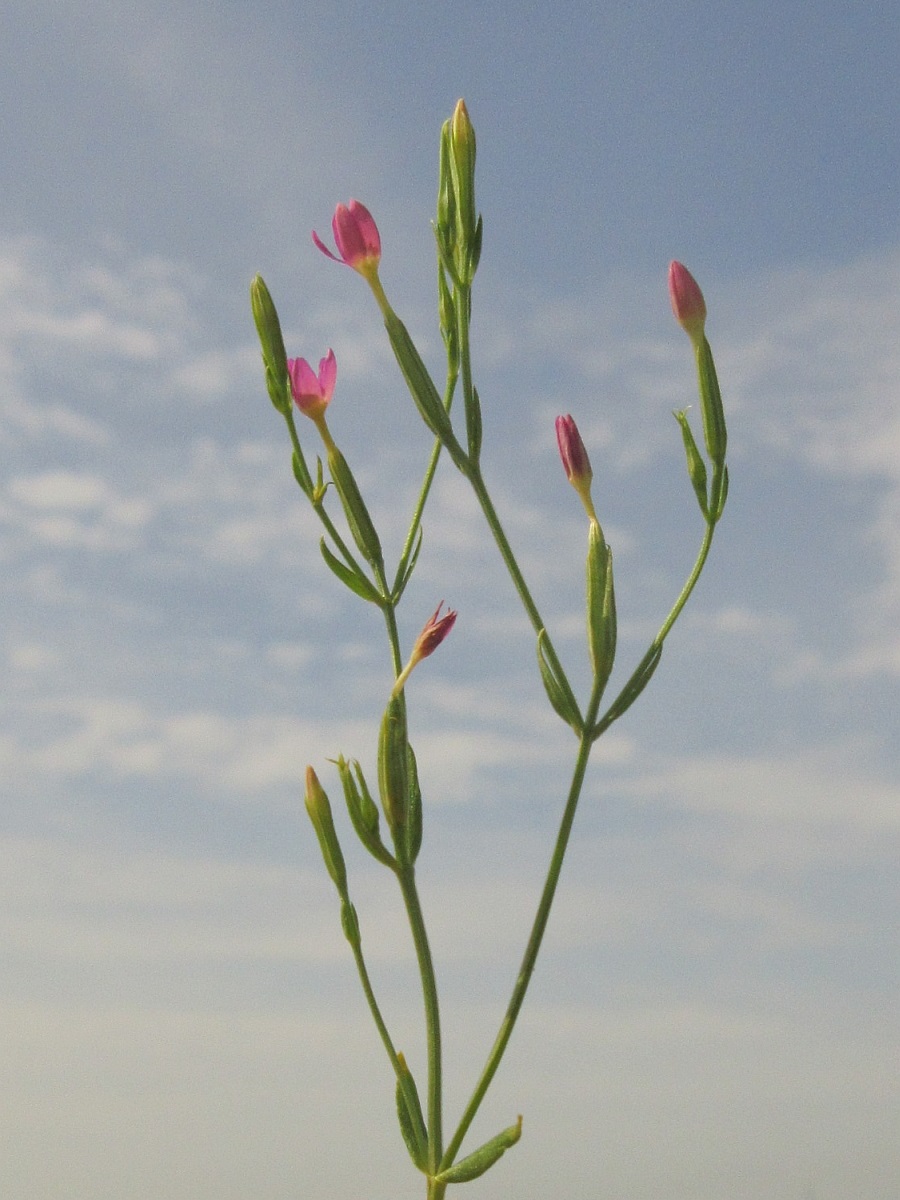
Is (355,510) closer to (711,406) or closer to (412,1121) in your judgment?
(711,406)

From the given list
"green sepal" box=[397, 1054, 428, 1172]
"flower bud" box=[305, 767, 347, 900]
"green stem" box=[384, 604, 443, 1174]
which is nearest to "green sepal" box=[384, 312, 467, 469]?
"flower bud" box=[305, 767, 347, 900]

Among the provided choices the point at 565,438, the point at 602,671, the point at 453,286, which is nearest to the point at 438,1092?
the point at 602,671

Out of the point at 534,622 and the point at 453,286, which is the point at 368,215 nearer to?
the point at 453,286

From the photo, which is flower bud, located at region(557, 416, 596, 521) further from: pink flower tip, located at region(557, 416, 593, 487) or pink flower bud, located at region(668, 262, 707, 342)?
pink flower bud, located at region(668, 262, 707, 342)

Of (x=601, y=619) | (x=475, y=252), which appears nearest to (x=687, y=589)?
(x=601, y=619)

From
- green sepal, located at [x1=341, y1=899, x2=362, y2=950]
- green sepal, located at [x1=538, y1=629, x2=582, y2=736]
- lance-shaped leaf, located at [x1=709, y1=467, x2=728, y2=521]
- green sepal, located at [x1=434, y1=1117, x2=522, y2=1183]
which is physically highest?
lance-shaped leaf, located at [x1=709, y1=467, x2=728, y2=521]
